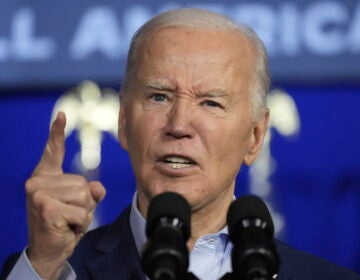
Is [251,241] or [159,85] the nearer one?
[251,241]

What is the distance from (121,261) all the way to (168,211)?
0.54 metres

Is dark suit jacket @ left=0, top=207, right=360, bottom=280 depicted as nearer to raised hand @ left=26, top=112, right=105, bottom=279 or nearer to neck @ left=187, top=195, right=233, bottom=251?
neck @ left=187, top=195, right=233, bottom=251

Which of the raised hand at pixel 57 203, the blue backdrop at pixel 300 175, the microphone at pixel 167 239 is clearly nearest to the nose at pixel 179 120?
the raised hand at pixel 57 203

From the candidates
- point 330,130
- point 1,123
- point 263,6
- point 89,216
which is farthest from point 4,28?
point 89,216

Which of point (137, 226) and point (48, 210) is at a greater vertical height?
point (48, 210)

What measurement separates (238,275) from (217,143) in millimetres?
559

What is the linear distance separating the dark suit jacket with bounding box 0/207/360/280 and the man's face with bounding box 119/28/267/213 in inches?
3.0

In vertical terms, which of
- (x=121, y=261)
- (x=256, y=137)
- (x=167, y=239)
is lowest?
(x=121, y=261)

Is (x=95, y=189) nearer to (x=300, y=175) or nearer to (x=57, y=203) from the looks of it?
(x=57, y=203)

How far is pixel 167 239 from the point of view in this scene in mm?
1563

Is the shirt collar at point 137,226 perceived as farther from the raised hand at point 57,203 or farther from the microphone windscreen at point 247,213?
the microphone windscreen at point 247,213

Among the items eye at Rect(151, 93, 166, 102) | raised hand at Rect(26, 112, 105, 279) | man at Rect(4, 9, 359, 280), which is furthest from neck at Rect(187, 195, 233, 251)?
raised hand at Rect(26, 112, 105, 279)

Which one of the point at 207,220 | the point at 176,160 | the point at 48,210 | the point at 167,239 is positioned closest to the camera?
the point at 167,239

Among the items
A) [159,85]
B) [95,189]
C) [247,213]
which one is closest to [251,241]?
[247,213]
